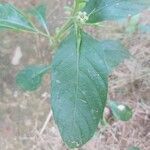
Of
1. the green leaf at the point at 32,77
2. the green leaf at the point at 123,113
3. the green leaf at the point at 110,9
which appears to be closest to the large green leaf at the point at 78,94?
the green leaf at the point at 110,9

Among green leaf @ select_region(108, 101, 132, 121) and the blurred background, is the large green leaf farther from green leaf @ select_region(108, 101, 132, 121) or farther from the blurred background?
the blurred background

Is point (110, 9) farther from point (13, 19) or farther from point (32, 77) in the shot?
point (32, 77)

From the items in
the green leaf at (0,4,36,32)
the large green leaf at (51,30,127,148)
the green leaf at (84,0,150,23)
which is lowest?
the large green leaf at (51,30,127,148)

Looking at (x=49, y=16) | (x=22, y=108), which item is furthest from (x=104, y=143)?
(x=49, y=16)

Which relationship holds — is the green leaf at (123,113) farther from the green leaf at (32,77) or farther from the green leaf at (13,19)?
the green leaf at (13,19)

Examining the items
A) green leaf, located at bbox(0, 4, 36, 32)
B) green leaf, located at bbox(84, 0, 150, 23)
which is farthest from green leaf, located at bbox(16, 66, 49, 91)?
green leaf, located at bbox(84, 0, 150, 23)
